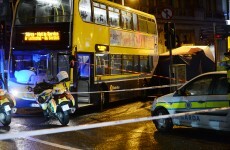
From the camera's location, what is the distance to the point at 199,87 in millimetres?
9133

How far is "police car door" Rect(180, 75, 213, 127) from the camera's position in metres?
8.81

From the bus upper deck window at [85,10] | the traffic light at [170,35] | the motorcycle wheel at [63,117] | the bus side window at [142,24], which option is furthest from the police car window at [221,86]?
the bus side window at [142,24]

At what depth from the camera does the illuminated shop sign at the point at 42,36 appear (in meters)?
13.2

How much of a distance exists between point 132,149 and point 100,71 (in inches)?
287

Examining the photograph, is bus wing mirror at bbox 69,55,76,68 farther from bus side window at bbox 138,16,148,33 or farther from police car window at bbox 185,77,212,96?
bus side window at bbox 138,16,148,33

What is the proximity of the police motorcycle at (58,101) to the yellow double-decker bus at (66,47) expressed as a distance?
3.52 feet

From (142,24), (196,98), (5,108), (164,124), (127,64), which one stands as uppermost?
Answer: (142,24)

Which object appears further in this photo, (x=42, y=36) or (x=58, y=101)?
(x=42, y=36)

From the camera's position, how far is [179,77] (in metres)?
16.8

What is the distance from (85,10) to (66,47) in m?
1.65

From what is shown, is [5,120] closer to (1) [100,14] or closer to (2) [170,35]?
(1) [100,14]

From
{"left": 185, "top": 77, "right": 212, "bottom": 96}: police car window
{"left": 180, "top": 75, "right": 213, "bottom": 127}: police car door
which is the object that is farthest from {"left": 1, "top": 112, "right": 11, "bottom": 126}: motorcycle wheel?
{"left": 185, "top": 77, "right": 212, "bottom": 96}: police car window

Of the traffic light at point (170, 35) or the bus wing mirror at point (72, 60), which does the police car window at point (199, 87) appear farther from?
the traffic light at point (170, 35)

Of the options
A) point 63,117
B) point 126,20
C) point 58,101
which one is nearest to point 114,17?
point 126,20
